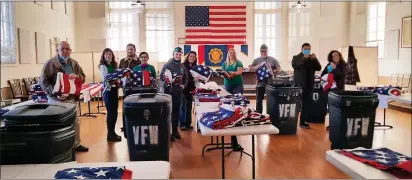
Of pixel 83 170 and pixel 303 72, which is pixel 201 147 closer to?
pixel 303 72

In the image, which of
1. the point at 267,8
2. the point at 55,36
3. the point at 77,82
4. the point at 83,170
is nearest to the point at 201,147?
the point at 77,82

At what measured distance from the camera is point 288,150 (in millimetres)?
4488

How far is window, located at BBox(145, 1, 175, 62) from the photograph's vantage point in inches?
448

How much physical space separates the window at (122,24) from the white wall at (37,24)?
1.31m

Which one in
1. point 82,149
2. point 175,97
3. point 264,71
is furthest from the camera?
point 264,71

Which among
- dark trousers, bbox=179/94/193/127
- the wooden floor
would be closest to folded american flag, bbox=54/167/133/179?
the wooden floor

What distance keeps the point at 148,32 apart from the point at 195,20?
5.36 feet

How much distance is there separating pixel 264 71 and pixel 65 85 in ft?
10.3

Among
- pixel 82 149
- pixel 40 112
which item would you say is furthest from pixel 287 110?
pixel 40 112

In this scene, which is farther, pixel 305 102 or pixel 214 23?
pixel 214 23

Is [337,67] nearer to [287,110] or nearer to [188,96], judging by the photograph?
[287,110]

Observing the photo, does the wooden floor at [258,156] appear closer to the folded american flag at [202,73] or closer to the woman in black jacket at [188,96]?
the woman in black jacket at [188,96]

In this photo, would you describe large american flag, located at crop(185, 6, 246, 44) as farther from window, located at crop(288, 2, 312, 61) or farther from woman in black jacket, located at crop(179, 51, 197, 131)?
woman in black jacket, located at crop(179, 51, 197, 131)

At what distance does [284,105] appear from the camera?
205 inches
